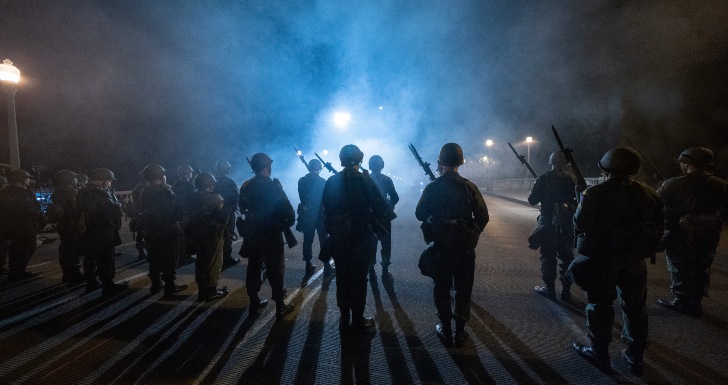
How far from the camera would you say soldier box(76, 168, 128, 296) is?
4.49 meters

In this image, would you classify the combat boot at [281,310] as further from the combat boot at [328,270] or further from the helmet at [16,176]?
the helmet at [16,176]

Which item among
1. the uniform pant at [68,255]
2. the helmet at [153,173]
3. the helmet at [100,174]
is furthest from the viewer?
the uniform pant at [68,255]

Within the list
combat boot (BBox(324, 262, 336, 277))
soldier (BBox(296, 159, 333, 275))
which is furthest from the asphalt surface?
soldier (BBox(296, 159, 333, 275))

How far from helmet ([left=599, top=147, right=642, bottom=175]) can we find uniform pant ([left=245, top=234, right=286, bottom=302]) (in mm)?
3057

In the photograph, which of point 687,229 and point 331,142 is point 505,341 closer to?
point 687,229

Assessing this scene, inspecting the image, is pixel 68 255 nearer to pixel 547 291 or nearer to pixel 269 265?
pixel 269 265

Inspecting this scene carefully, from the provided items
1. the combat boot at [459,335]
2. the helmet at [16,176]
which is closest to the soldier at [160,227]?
the helmet at [16,176]

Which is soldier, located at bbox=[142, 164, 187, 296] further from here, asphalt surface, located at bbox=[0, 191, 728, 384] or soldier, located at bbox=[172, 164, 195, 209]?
soldier, located at bbox=[172, 164, 195, 209]

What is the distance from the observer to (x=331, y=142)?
37.8 m

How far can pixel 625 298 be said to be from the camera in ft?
8.87

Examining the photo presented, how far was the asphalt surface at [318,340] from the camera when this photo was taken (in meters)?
2.65

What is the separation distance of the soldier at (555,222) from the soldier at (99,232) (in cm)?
524

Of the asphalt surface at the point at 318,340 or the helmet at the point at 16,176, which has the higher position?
the helmet at the point at 16,176

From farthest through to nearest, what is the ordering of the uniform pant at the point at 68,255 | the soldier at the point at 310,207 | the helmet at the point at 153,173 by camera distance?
the soldier at the point at 310,207 < the uniform pant at the point at 68,255 < the helmet at the point at 153,173
